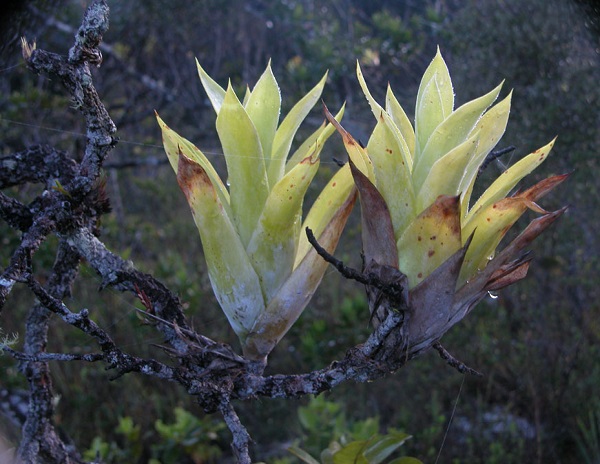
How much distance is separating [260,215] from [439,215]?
0.19 metres

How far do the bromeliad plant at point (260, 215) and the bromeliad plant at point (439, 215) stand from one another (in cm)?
6

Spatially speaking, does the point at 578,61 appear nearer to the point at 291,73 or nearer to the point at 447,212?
the point at 291,73

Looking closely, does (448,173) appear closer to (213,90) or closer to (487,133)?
(487,133)

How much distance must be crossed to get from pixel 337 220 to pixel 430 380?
1.80 meters

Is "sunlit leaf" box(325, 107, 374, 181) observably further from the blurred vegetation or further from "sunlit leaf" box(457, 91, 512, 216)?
the blurred vegetation

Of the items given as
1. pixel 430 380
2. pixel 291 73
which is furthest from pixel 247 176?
pixel 291 73

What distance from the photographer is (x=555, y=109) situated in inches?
86.3

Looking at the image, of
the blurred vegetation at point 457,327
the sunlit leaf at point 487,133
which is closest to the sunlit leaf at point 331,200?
the sunlit leaf at point 487,133

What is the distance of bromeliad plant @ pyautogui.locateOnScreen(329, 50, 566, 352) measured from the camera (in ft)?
1.84

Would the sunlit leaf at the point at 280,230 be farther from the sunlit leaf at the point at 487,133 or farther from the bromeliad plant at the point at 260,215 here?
the sunlit leaf at the point at 487,133

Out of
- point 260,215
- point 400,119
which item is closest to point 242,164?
point 260,215

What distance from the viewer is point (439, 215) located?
0.55 metres

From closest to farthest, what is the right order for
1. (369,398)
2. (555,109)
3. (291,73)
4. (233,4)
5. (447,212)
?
1. (447,212)
2. (555,109)
3. (369,398)
4. (291,73)
5. (233,4)

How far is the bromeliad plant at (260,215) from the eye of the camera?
62 centimetres
